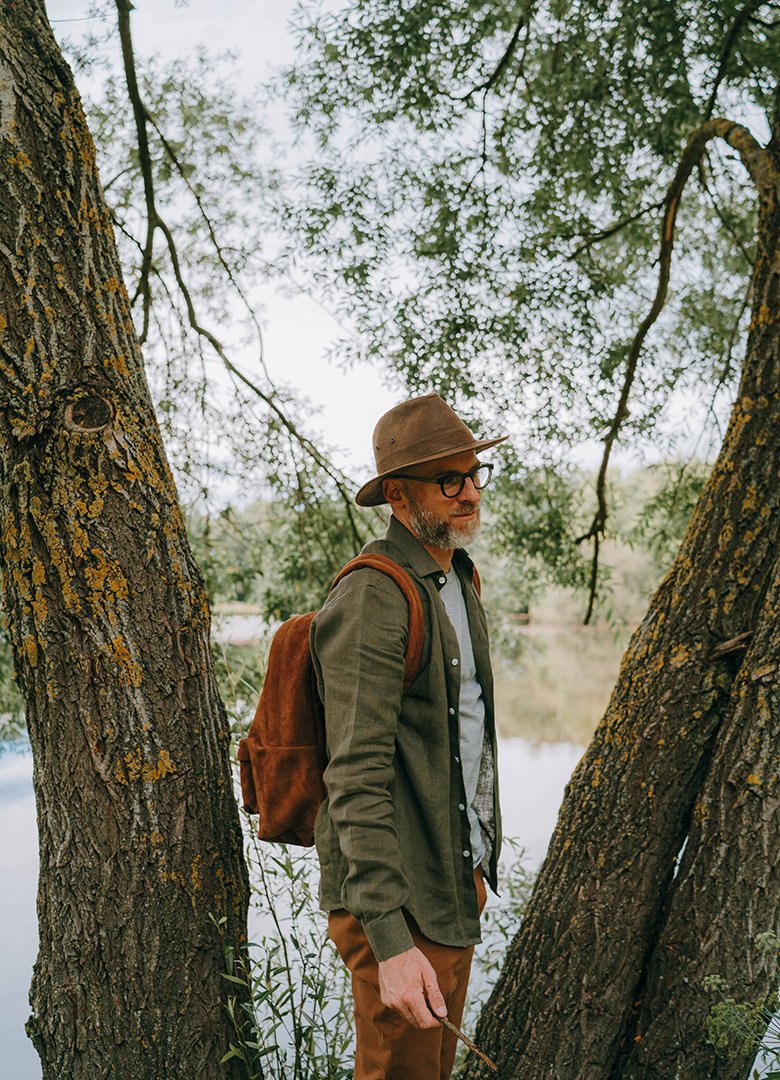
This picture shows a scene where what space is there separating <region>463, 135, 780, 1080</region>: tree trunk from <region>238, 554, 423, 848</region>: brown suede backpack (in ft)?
3.04

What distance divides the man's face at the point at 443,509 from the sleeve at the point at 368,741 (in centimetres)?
23

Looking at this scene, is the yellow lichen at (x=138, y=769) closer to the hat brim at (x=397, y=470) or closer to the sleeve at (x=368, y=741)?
the sleeve at (x=368, y=741)

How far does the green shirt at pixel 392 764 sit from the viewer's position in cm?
187

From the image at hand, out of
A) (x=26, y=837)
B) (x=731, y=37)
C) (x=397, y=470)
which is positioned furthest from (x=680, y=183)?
(x=26, y=837)

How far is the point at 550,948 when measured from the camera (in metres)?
2.72

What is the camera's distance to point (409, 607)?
2025mm

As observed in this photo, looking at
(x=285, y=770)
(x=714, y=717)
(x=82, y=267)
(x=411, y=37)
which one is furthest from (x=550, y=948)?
(x=411, y=37)

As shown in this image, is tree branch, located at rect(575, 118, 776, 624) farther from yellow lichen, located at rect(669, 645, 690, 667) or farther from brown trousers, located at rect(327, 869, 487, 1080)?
brown trousers, located at rect(327, 869, 487, 1080)

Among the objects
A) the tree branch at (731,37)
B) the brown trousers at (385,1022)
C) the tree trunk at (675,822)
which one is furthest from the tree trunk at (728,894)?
the tree branch at (731,37)

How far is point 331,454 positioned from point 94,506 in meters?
2.61

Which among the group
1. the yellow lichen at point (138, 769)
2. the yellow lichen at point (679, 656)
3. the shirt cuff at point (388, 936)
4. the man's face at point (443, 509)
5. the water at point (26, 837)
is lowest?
the water at point (26, 837)

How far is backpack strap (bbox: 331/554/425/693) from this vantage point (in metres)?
2.02

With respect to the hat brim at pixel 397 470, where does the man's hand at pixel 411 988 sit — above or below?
below

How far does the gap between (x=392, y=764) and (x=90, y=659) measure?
74 centimetres
